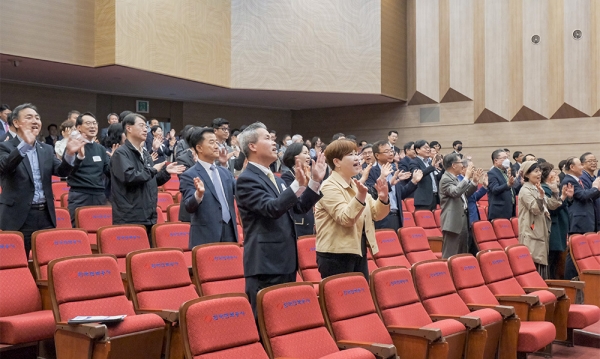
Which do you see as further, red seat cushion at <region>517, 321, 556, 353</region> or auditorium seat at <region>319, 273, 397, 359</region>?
red seat cushion at <region>517, 321, 556, 353</region>

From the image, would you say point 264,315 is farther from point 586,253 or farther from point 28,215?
point 586,253

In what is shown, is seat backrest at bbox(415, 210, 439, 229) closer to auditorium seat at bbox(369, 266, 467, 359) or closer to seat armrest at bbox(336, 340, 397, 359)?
auditorium seat at bbox(369, 266, 467, 359)

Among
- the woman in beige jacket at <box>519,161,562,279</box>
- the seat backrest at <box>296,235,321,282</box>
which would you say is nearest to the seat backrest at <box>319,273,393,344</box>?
the seat backrest at <box>296,235,321,282</box>

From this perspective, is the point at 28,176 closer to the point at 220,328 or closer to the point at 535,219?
the point at 220,328

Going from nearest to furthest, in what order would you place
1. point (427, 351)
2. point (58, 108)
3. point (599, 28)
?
point (427, 351), point (599, 28), point (58, 108)

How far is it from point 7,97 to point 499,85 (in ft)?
25.3

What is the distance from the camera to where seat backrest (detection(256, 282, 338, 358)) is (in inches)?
91.9

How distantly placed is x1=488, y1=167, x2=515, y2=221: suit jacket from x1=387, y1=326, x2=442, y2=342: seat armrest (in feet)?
12.4

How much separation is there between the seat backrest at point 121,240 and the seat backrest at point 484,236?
9.47 ft

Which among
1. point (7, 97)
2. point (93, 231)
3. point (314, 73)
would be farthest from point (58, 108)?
point (93, 231)

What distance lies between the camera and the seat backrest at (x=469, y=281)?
352 cm

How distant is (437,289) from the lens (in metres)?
3.27

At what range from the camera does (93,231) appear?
406cm

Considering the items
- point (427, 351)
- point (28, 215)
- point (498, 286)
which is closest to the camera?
point (427, 351)
